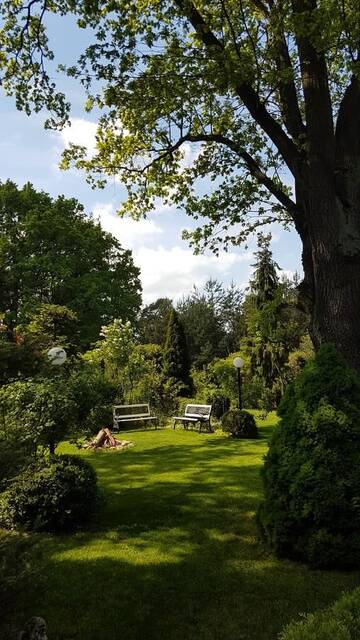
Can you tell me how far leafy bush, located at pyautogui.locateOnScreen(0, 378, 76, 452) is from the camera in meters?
7.21

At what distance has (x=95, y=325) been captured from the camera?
29.8 m

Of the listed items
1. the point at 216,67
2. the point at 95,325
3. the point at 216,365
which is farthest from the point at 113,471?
the point at 95,325

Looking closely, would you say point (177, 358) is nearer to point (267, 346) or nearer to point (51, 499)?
point (267, 346)

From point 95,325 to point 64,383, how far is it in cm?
2226

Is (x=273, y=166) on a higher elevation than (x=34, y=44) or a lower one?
lower

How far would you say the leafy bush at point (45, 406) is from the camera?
23.6ft

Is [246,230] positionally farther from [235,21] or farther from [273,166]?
[235,21]

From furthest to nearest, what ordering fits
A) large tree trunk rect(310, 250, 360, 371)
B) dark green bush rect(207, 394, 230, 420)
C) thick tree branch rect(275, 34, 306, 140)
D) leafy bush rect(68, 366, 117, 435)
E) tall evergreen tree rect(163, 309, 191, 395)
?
tall evergreen tree rect(163, 309, 191, 395) → dark green bush rect(207, 394, 230, 420) → leafy bush rect(68, 366, 117, 435) → thick tree branch rect(275, 34, 306, 140) → large tree trunk rect(310, 250, 360, 371)

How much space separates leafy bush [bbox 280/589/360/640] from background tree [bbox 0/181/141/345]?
25410 mm

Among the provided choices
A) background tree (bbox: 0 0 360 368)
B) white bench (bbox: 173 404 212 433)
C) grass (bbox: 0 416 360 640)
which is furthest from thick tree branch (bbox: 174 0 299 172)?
white bench (bbox: 173 404 212 433)

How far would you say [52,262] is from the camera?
2927 cm

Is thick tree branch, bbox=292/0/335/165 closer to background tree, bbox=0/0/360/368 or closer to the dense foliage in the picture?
background tree, bbox=0/0/360/368

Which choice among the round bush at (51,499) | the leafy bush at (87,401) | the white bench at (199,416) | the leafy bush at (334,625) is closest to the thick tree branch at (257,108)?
the leafy bush at (87,401)

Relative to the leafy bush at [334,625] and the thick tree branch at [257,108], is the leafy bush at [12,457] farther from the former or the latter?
the thick tree branch at [257,108]
